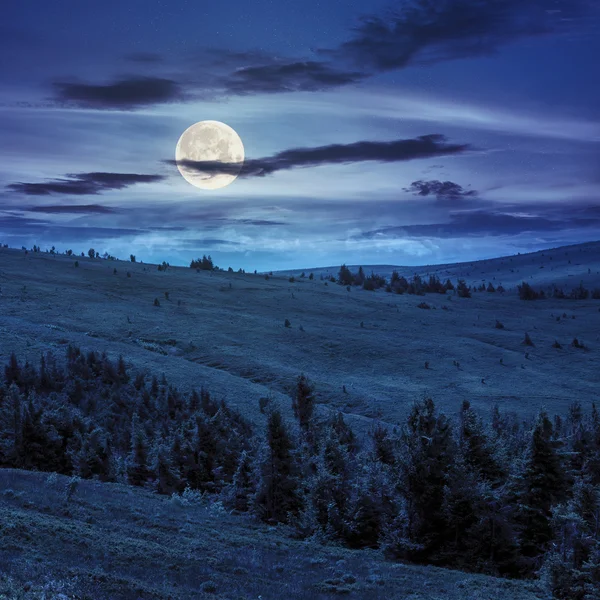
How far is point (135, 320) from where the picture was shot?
83250 millimetres

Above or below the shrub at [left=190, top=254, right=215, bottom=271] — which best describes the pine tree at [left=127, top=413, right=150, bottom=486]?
below

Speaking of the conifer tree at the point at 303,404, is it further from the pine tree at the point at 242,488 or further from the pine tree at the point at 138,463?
the pine tree at the point at 138,463

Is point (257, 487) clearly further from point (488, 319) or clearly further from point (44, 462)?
point (488, 319)

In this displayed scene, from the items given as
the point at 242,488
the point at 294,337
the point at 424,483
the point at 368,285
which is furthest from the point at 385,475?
the point at 368,285

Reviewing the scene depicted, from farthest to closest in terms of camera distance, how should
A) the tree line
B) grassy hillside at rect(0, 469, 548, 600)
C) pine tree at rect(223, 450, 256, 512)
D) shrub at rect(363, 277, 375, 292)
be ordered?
shrub at rect(363, 277, 375, 292), pine tree at rect(223, 450, 256, 512), the tree line, grassy hillside at rect(0, 469, 548, 600)

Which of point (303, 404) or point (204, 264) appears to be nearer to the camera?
point (303, 404)

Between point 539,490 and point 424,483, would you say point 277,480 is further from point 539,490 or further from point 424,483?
point 539,490

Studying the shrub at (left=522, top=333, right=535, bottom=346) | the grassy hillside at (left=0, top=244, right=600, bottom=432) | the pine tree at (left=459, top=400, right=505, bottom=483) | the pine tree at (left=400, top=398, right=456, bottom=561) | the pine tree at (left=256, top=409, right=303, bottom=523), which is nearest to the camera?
the pine tree at (left=400, top=398, right=456, bottom=561)

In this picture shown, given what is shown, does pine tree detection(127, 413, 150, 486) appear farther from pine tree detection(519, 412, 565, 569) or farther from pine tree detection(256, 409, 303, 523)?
pine tree detection(519, 412, 565, 569)

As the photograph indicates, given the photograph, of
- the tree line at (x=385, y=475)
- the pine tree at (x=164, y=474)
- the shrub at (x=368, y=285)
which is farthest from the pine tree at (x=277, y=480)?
the shrub at (x=368, y=285)

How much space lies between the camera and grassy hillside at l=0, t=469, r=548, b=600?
15.5 metres

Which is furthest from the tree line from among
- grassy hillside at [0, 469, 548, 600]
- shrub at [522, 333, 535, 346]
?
shrub at [522, 333, 535, 346]

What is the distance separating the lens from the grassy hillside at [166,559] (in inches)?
609

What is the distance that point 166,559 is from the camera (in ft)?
64.6
